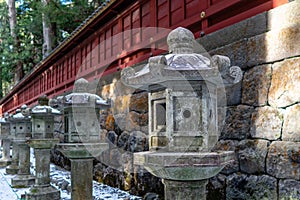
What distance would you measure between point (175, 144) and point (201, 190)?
1.90 ft

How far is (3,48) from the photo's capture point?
21.8 metres

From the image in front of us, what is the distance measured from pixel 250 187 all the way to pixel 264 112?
95 cm

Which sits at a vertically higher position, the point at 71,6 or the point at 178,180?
the point at 71,6

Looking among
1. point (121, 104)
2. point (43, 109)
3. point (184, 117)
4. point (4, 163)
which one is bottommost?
point (4, 163)

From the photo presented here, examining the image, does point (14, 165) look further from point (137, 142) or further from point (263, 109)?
point (263, 109)

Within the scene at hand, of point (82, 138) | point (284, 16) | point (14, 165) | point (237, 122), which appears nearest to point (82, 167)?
point (82, 138)

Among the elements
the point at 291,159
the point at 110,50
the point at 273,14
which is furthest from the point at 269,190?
the point at 110,50

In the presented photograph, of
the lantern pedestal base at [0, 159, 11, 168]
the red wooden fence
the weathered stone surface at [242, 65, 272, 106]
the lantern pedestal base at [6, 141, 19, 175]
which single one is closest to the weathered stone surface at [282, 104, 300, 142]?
the weathered stone surface at [242, 65, 272, 106]

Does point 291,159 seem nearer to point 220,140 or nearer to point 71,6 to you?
point 220,140

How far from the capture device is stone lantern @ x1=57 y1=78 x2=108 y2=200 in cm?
541

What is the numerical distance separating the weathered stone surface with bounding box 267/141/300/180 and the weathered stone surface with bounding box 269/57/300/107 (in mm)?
473

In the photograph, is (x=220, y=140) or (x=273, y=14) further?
(x=220, y=140)

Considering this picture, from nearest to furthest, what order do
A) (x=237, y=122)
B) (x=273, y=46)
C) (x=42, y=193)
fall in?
(x=273, y=46) → (x=237, y=122) → (x=42, y=193)

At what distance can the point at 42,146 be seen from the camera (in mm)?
6938
